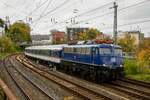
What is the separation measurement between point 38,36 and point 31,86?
558ft

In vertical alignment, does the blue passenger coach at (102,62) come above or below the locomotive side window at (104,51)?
below

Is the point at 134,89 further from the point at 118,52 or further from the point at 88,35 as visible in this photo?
the point at 88,35

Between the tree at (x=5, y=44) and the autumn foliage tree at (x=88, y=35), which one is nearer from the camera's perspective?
the tree at (x=5, y=44)

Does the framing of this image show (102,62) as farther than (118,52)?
No

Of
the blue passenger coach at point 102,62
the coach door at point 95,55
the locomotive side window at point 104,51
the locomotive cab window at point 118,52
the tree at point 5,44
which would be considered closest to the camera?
the blue passenger coach at point 102,62

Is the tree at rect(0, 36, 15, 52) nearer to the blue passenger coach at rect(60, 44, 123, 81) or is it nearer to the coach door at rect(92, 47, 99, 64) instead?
the blue passenger coach at rect(60, 44, 123, 81)

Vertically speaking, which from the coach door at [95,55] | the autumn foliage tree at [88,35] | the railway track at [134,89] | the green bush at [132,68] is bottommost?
the railway track at [134,89]

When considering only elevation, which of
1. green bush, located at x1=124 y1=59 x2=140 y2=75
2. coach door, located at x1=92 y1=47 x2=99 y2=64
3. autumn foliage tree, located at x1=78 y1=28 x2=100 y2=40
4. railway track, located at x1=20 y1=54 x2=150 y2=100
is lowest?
railway track, located at x1=20 y1=54 x2=150 y2=100

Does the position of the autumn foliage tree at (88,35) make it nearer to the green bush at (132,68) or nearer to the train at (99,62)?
the green bush at (132,68)

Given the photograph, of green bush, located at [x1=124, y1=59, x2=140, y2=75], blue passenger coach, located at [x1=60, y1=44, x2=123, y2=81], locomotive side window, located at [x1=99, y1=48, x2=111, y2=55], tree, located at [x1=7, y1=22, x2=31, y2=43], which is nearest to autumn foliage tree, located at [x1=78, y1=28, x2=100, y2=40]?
tree, located at [x1=7, y1=22, x2=31, y2=43]

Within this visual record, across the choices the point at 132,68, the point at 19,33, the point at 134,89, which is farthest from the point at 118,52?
the point at 19,33

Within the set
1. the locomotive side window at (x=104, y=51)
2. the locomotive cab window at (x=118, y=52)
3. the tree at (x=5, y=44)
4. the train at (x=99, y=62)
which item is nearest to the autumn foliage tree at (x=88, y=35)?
the tree at (x=5, y=44)

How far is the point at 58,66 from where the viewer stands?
144 feet

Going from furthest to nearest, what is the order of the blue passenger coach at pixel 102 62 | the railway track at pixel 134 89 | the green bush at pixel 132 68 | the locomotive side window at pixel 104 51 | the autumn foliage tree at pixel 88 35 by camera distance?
the autumn foliage tree at pixel 88 35 → the green bush at pixel 132 68 → the locomotive side window at pixel 104 51 → the blue passenger coach at pixel 102 62 → the railway track at pixel 134 89
